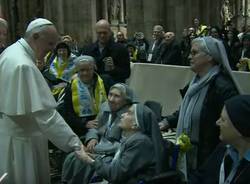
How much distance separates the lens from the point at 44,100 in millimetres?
4074

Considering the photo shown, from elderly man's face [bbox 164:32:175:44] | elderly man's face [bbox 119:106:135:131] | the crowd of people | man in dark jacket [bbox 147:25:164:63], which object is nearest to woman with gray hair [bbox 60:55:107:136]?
the crowd of people

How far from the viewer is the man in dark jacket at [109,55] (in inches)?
300

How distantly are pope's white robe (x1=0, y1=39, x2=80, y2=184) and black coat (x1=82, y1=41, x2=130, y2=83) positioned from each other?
3498 mm

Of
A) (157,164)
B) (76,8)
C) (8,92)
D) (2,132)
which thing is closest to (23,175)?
(2,132)

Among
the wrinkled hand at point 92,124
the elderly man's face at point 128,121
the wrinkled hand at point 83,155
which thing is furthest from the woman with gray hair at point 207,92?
the wrinkled hand at point 92,124

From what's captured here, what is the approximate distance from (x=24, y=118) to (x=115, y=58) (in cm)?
369

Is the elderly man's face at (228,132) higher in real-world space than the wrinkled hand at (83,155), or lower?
higher

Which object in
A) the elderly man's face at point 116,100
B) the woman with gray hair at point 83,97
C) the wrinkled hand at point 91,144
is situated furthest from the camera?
the woman with gray hair at point 83,97

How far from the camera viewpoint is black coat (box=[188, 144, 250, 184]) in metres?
3.21

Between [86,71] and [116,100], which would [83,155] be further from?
[86,71]

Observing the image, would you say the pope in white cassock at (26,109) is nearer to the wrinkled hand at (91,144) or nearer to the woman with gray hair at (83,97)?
the wrinkled hand at (91,144)

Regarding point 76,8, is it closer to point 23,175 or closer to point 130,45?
point 130,45

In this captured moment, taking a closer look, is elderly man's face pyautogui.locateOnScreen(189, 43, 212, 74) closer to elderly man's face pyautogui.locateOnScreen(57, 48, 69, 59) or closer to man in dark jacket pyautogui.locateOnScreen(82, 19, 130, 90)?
man in dark jacket pyautogui.locateOnScreen(82, 19, 130, 90)

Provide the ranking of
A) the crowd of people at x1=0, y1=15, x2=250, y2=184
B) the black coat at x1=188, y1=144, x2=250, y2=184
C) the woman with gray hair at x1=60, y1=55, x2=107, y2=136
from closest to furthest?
the black coat at x1=188, y1=144, x2=250, y2=184
the crowd of people at x1=0, y1=15, x2=250, y2=184
the woman with gray hair at x1=60, y1=55, x2=107, y2=136
